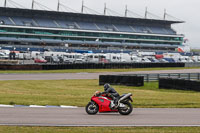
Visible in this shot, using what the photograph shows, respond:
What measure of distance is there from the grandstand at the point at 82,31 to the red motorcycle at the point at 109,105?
89262 millimetres

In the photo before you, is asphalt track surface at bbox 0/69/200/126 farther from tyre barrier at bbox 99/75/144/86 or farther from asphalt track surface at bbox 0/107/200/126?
tyre barrier at bbox 99/75/144/86

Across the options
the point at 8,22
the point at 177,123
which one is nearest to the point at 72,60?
the point at 8,22

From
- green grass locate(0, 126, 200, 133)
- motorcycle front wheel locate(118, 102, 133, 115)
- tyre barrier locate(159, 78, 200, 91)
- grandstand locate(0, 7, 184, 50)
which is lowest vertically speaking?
green grass locate(0, 126, 200, 133)

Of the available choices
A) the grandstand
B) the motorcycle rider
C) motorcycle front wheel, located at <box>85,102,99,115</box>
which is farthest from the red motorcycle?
the grandstand

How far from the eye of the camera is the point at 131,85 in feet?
103

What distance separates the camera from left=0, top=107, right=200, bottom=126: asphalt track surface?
1197 centimetres

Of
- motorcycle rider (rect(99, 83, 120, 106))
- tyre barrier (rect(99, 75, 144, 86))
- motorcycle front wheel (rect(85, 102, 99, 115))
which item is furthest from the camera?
tyre barrier (rect(99, 75, 144, 86))

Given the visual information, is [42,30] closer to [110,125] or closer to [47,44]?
[47,44]

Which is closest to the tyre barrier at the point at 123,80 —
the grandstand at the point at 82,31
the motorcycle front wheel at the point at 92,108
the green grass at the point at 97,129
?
the motorcycle front wheel at the point at 92,108

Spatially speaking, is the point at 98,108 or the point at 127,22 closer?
the point at 98,108

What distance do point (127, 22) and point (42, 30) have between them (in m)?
35.5

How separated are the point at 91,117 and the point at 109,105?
98 centimetres

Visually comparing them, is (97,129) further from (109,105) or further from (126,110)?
(126,110)

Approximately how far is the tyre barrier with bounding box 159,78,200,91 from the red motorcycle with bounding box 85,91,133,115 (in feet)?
43.8
